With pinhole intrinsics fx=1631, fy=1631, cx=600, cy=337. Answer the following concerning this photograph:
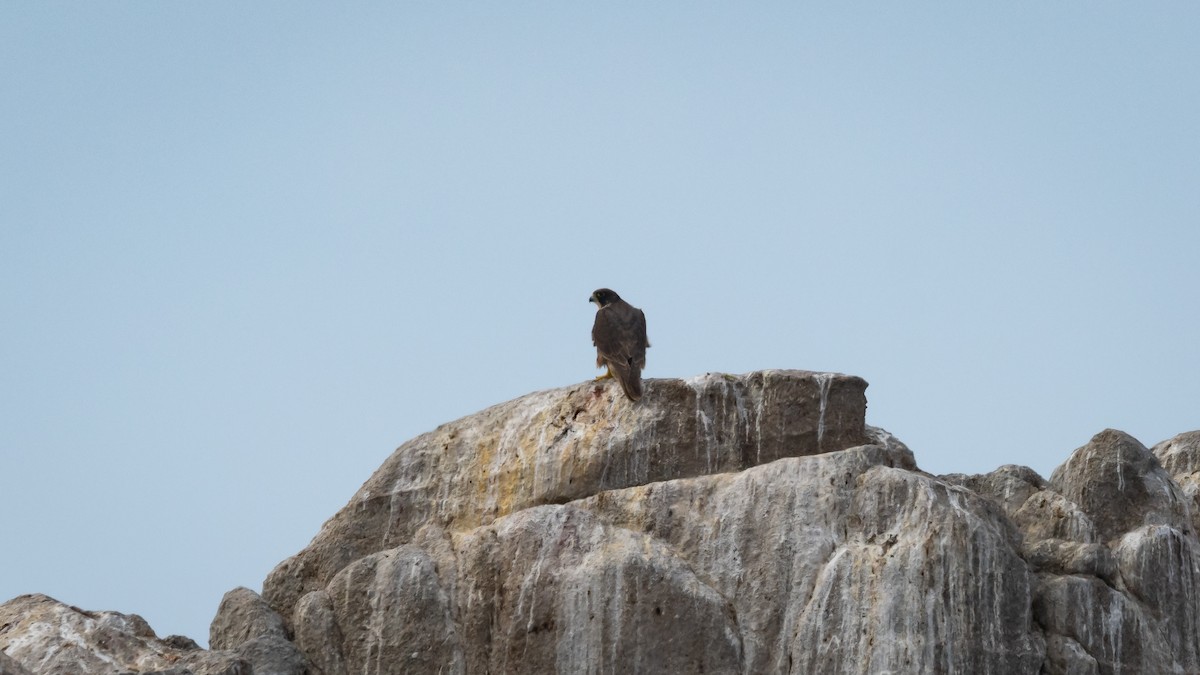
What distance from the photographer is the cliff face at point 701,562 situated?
21.9 m

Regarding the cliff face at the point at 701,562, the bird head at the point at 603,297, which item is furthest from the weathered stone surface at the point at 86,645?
the bird head at the point at 603,297

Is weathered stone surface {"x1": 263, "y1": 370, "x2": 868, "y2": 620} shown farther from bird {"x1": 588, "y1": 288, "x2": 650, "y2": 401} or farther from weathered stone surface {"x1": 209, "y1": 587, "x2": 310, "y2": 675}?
weathered stone surface {"x1": 209, "y1": 587, "x2": 310, "y2": 675}

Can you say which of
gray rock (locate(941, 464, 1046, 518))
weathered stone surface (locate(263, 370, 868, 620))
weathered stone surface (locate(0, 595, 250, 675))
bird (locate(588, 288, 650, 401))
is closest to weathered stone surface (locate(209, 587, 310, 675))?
weathered stone surface (locate(0, 595, 250, 675))

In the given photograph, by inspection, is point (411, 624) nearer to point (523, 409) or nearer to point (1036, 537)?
point (523, 409)

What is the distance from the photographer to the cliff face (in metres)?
21.9

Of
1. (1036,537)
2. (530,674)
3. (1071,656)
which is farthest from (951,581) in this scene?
(530,674)

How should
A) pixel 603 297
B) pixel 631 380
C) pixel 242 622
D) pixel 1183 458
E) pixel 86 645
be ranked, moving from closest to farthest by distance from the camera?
pixel 86 645 → pixel 242 622 → pixel 631 380 → pixel 603 297 → pixel 1183 458

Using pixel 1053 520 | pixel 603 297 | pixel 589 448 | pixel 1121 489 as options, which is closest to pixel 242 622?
pixel 589 448

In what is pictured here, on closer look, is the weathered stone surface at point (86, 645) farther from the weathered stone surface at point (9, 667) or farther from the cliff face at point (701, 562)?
the weathered stone surface at point (9, 667)

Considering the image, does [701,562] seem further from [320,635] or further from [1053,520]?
[1053,520]

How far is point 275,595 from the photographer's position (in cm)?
2539

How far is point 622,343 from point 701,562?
156 inches

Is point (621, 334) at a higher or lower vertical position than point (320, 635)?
higher

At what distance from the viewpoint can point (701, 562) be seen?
23.1 meters
